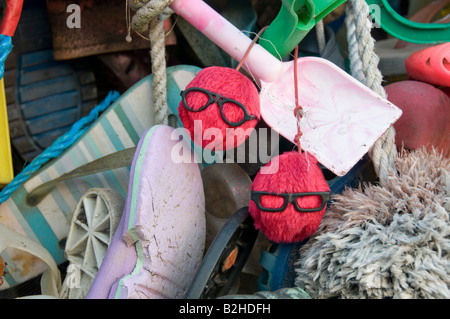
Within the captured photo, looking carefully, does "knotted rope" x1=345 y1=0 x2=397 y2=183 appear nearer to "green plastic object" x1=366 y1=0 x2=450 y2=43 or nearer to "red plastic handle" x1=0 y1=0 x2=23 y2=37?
"green plastic object" x1=366 y1=0 x2=450 y2=43

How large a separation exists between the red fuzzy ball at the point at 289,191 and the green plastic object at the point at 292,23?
17cm

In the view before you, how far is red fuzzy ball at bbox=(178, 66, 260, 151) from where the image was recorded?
1.70 ft

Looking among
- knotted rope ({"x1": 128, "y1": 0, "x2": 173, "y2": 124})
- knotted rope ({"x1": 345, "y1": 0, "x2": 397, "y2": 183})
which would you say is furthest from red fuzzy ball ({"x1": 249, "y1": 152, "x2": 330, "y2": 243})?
knotted rope ({"x1": 128, "y1": 0, "x2": 173, "y2": 124})

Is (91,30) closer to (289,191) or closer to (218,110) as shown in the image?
(218,110)

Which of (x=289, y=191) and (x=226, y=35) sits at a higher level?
(x=226, y=35)

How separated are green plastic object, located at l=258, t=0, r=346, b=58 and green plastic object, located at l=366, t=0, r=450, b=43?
14cm

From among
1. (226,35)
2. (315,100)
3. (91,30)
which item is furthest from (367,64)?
(91,30)

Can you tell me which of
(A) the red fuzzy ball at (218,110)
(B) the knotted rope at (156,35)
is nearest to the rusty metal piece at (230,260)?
(A) the red fuzzy ball at (218,110)

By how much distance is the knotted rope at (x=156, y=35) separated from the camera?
59 cm

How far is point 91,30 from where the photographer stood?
77 centimetres

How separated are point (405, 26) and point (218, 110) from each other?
0.39m

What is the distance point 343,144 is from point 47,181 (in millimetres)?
484

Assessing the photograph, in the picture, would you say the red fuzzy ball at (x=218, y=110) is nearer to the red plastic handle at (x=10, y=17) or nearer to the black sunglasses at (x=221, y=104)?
the black sunglasses at (x=221, y=104)
